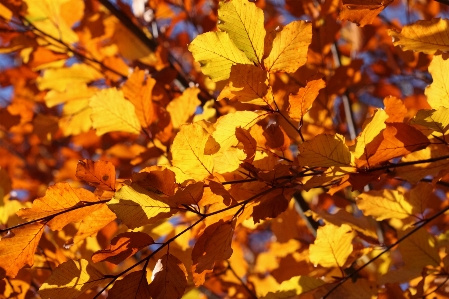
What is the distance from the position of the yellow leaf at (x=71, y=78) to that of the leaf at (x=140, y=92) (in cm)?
37

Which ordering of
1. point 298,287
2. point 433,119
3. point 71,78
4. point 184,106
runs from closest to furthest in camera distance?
1. point 433,119
2. point 298,287
3. point 184,106
4. point 71,78

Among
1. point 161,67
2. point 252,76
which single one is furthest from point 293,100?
point 161,67

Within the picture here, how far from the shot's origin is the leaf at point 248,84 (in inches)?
25.6

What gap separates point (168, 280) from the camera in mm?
670

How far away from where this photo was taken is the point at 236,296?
4.25 ft

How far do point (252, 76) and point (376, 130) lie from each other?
18 cm

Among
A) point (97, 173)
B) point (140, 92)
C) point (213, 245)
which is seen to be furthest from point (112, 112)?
point (213, 245)

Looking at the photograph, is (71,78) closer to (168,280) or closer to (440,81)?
(168,280)

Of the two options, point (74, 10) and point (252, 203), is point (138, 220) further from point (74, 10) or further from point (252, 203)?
point (74, 10)

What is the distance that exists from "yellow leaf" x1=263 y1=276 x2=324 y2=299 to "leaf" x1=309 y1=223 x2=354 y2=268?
54 mm

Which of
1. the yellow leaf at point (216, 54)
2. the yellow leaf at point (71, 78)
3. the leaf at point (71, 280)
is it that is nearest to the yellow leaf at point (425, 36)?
the yellow leaf at point (216, 54)

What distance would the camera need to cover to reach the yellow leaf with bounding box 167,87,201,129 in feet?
3.16

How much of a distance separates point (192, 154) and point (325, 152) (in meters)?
0.18

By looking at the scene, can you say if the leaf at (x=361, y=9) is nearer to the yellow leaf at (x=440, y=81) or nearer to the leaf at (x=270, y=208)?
the yellow leaf at (x=440, y=81)
